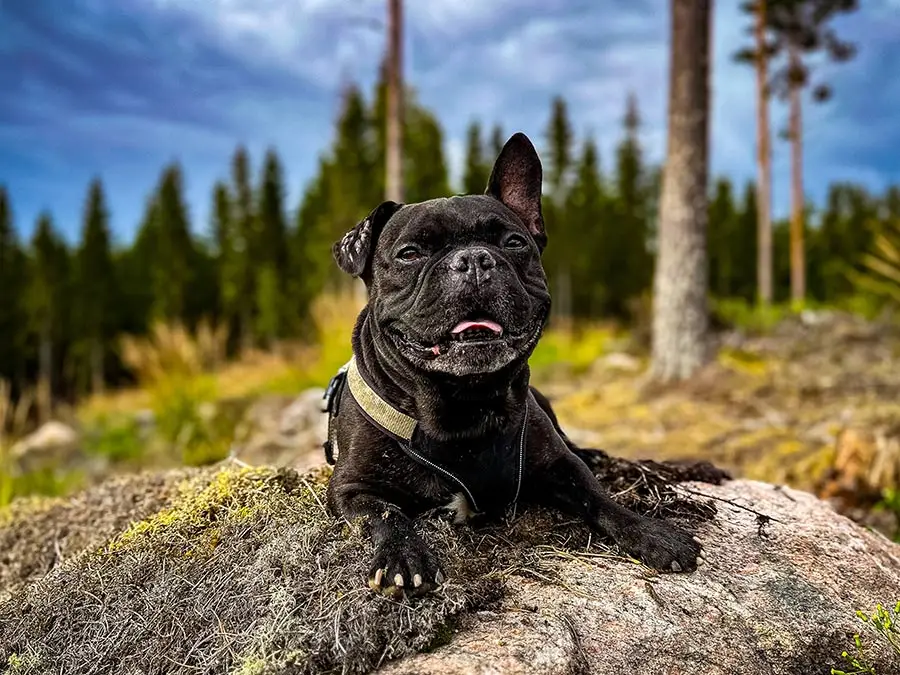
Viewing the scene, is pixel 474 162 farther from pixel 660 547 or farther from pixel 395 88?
pixel 660 547

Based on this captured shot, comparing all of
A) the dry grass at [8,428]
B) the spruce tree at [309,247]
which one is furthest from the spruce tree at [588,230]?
the dry grass at [8,428]

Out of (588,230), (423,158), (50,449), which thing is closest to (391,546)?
(50,449)

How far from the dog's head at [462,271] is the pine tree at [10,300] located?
47333 millimetres

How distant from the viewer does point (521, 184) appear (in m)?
2.72

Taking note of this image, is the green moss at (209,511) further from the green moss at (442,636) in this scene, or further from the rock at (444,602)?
the green moss at (442,636)

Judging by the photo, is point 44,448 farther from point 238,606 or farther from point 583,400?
point 238,606

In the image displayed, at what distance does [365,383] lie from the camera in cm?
259

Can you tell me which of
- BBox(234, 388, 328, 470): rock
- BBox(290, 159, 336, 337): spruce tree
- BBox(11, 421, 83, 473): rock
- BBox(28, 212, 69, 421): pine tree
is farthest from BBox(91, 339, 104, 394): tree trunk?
BBox(234, 388, 328, 470): rock

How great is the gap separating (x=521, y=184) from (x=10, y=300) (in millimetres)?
49315

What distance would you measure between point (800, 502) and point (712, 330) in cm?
1035

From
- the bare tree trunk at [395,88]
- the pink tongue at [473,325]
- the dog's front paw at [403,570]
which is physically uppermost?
the bare tree trunk at [395,88]

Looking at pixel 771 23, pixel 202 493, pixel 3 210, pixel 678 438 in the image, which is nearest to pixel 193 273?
pixel 3 210

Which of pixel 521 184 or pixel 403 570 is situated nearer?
pixel 403 570

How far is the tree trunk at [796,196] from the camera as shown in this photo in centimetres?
2145
